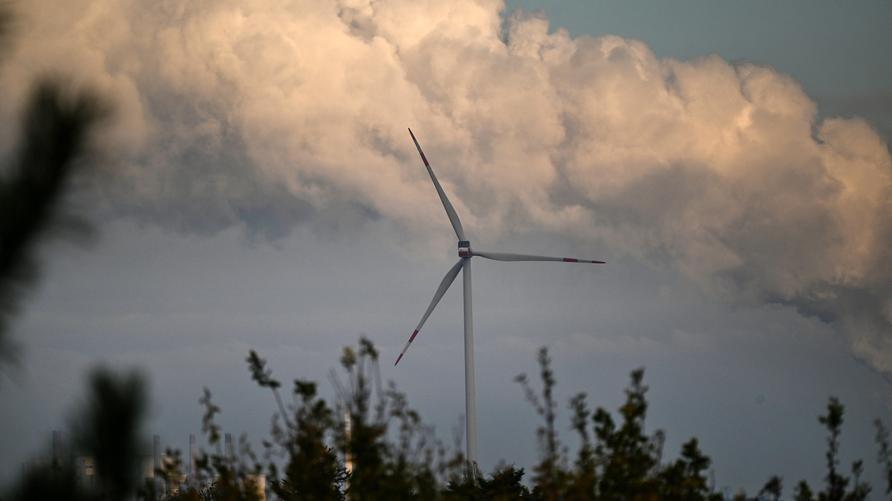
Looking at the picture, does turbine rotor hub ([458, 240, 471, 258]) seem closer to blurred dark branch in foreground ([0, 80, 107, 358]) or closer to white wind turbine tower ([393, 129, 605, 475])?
white wind turbine tower ([393, 129, 605, 475])

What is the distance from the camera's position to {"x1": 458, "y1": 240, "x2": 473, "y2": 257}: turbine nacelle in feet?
159

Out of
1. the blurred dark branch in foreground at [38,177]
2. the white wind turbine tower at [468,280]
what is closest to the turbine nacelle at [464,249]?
the white wind turbine tower at [468,280]

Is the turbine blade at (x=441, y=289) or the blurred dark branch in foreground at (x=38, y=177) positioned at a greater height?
the turbine blade at (x=441, y=289)

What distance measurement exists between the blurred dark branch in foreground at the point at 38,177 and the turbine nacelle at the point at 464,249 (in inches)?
1639

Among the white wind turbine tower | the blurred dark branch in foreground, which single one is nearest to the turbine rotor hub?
the white wind turbine tower

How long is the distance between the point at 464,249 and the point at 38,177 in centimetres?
4189

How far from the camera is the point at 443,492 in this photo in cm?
1444

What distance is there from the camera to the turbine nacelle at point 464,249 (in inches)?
1903

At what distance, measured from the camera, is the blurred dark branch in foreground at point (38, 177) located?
261 inches

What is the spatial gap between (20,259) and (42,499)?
138cm

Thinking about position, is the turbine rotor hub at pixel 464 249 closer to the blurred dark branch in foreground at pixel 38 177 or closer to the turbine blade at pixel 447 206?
the turbine blade at pixel 447 206

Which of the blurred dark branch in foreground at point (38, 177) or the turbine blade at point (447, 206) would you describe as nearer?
the blurred dark branch in foreground at point (38, 177)

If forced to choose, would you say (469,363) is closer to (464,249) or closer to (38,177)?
(464,249)

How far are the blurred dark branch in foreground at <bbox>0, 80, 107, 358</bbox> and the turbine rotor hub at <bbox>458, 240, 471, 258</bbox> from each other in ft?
137
